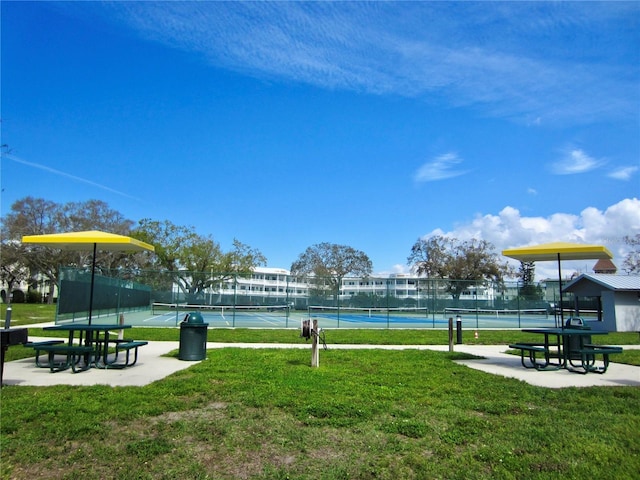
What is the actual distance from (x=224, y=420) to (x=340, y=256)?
6324cm

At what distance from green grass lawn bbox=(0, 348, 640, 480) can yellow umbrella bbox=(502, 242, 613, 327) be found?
4.04m

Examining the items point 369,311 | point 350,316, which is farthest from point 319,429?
point 369,311

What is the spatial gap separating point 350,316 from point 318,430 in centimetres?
2233

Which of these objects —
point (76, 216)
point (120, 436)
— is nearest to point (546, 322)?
point (120, 436)

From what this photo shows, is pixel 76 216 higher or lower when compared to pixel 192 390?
higher

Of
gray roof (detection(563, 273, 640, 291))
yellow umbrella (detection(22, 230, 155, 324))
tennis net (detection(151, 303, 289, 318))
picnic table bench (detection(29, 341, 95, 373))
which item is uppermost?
yellow umbrella (detection(22, 230, 155, 324))

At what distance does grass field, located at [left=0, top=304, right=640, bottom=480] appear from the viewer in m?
4.43

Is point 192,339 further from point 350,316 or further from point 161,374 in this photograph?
point 350,316

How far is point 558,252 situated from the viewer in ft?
37.4

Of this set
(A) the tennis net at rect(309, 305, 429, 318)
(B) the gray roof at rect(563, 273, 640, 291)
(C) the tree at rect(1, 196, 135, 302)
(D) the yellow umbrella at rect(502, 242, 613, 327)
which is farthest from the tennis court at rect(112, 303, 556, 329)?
(C) the tree at rect(1, 196, 135, 302)

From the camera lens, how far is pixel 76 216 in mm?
52562

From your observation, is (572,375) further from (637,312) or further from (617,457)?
(637,312)

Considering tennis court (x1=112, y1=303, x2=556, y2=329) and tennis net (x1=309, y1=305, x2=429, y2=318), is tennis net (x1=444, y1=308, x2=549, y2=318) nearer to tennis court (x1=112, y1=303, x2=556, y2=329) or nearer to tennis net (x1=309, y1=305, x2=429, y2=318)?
tennis court (x1=112, y1=303, x2=556, y2=329)

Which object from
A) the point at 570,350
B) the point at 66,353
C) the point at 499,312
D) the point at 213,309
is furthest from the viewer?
the point at 499,312
